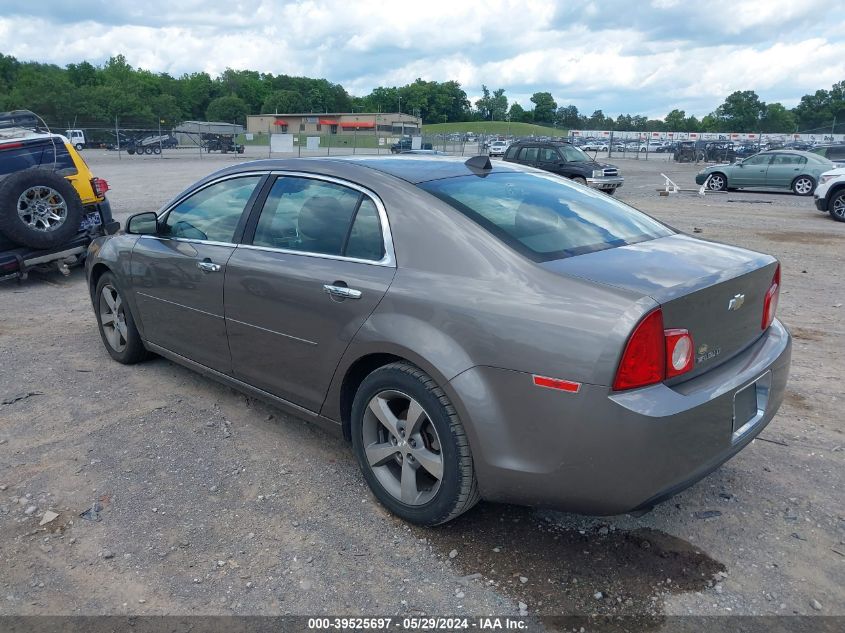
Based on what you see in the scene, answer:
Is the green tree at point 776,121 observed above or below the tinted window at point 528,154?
above

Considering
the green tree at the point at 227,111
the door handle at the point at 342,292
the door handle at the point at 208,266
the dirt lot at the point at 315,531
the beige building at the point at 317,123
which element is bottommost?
the dirt lot at the point at 315,531

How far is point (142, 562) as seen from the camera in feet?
9.51

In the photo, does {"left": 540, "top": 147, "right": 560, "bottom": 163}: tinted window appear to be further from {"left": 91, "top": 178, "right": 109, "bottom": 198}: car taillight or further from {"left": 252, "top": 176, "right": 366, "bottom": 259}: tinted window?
→ {"left": 252, "top": 176, "right": 366, "bottom": 259}: tinted window

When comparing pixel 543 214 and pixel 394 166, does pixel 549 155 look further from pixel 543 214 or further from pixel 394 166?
pixel 543 214

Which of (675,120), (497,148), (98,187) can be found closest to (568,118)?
(675,120)

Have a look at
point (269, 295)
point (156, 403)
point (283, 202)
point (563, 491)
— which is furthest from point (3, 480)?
point (563, 491)

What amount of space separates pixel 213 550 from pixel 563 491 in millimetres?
1546

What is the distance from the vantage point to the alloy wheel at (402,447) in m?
2.96

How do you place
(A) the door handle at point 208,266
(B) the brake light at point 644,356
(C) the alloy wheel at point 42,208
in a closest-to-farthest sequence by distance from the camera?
(B) the brake light at point 644,356 < (A) the door handle at point 208,266 < (C) the alloy wheel at point 42,208

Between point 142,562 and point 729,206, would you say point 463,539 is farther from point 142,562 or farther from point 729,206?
point 729,206

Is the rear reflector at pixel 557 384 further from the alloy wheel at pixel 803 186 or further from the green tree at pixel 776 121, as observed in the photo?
the green tree at pixel 776 121

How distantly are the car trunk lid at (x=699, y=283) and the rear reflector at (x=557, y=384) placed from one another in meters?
0.42

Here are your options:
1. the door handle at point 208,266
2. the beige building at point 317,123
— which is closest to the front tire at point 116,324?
the door handle at point 208,266

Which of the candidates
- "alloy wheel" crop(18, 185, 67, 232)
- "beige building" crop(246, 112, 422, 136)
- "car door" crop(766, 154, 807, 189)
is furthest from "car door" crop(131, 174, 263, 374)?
"beige building" crop(246, 112, 422, 136)
